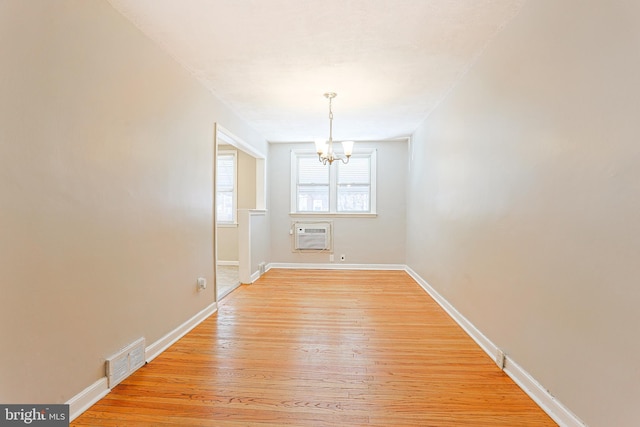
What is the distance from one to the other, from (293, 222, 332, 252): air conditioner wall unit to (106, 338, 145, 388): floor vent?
3.87 m

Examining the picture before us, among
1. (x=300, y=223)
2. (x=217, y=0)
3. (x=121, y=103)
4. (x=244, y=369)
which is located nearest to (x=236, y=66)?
(x=217, y=0)

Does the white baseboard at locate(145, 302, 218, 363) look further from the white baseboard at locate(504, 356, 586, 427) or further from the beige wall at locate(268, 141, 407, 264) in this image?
the beige wall at locate(268, 141, 407, 264)

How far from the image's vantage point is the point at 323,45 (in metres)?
2.40

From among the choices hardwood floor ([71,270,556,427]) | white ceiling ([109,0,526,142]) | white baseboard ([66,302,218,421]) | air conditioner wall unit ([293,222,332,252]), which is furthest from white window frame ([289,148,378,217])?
white baseboard ([66,302,218,421])

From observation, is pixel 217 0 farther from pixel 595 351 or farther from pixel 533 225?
pixel 595 351

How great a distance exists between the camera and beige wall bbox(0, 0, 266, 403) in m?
1.36

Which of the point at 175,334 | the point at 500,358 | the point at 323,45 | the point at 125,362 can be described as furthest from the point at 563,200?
the point at 175,334

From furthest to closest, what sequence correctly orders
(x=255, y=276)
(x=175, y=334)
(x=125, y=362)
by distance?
(x=255, y=276) < (x=175, y=334) < (x=125, y=362)

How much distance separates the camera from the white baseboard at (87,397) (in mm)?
1623

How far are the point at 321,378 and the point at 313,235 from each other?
3946 mm

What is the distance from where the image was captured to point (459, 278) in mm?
3041

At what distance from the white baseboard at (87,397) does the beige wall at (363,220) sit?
13.8 feet

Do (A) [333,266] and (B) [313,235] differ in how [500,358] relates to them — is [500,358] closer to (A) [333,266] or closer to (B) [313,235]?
(A) [333,266]

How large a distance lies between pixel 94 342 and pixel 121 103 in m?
1.52
